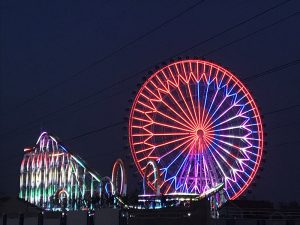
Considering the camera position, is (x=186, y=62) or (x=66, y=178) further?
(x=66, y=178)

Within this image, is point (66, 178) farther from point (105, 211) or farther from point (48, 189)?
point (105, 211)

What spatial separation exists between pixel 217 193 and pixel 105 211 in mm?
9034

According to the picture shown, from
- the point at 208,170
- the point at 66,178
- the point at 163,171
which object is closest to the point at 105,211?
the point at 163,171

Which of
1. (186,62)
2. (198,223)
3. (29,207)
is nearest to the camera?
(198,223)

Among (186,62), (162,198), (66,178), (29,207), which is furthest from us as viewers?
(29,207)

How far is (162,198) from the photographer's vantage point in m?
34.8

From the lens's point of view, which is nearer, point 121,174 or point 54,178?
point 121,174

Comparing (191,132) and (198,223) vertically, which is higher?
(191,132)

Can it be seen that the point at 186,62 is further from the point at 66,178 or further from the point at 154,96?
the point at 66,178

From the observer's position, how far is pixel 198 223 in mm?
30141

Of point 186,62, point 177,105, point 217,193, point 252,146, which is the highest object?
point 186,62

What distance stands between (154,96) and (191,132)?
14.8ft

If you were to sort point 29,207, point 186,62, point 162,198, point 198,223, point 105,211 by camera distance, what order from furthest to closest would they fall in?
1. point 29,207
2. point 186,62
3. point 105,211
4. point 162,198
5. point 198,223

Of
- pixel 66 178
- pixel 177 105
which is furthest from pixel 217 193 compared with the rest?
pixel 66 178
